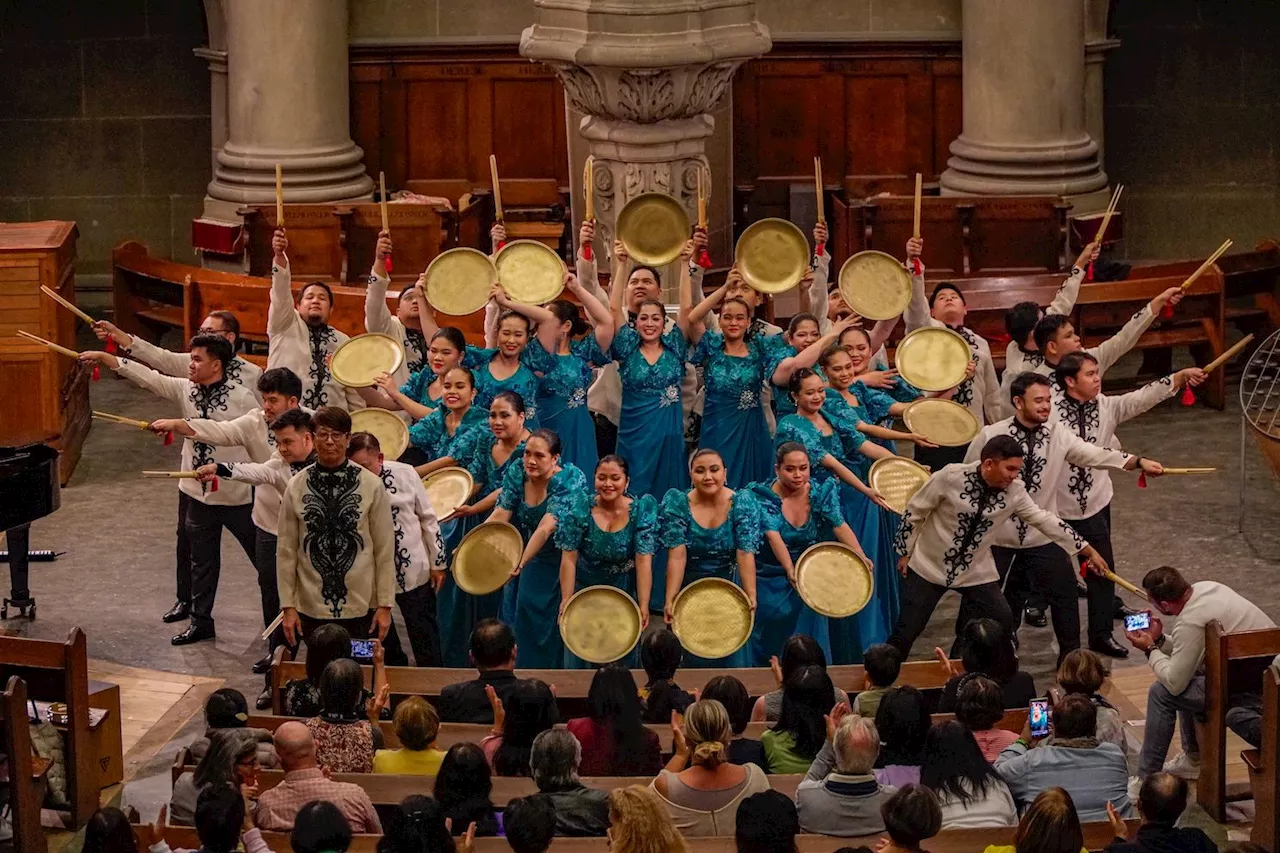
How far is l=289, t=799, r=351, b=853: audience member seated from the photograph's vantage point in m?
6.00

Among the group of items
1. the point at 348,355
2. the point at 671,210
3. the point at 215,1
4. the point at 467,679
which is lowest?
the point at 467,679

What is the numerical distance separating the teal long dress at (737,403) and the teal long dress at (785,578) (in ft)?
3.35

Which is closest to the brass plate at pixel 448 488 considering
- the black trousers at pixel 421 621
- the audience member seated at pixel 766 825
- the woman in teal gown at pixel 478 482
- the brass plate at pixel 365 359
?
the woman in teal gown at pixel 478 482

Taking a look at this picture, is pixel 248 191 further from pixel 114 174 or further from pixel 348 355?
pixel 348 355

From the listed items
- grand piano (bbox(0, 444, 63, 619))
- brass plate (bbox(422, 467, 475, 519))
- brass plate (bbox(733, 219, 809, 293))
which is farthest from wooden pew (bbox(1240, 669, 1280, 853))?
grand piano (bbox(0, 444, 63, 619))

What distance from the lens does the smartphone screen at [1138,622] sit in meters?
7.58

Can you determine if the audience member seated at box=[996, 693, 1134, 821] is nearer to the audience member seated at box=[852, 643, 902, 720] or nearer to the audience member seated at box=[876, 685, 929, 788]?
the audience member seated at box=[876, 685, 929, 788]

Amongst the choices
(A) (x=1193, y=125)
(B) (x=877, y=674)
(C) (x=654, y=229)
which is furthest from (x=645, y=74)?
(A) (x=1193, y=125)

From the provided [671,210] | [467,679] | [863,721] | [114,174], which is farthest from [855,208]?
[863,721]

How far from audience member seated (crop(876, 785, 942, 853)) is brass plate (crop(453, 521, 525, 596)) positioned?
122 inches

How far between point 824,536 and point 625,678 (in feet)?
6.96

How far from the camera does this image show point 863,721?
6.51m

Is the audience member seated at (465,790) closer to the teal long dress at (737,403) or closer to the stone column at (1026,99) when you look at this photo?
the teal long dress at (737,403)

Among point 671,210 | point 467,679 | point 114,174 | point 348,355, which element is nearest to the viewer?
point 467,679
